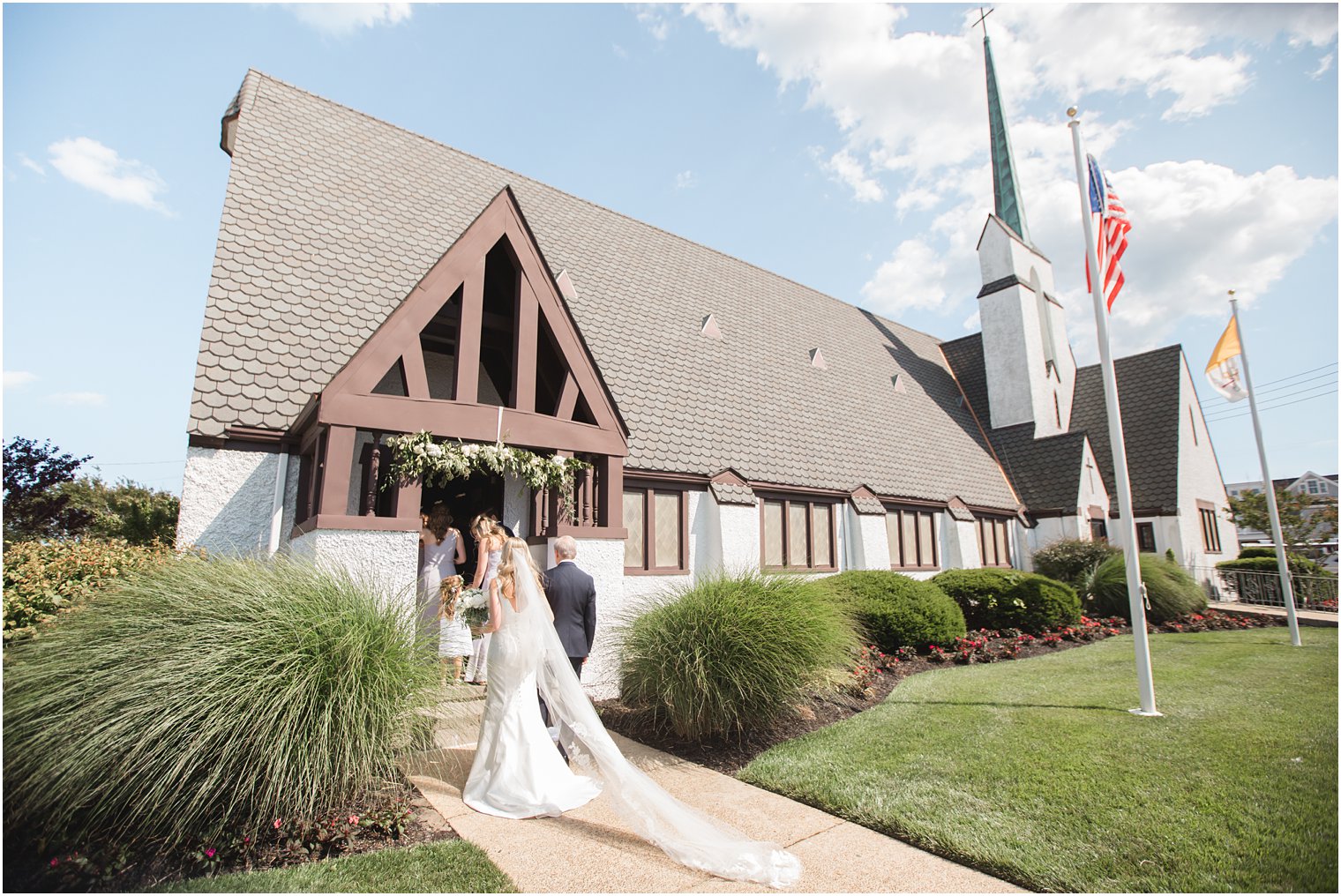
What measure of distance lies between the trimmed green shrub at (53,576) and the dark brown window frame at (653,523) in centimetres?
682

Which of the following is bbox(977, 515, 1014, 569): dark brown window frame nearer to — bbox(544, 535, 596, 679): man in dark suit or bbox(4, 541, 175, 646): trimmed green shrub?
bbox(544, 535, 596, 679): man in dark suit

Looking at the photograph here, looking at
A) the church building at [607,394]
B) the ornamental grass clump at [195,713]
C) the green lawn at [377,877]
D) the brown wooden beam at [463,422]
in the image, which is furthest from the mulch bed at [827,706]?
the brown wooden beam at [463,422]

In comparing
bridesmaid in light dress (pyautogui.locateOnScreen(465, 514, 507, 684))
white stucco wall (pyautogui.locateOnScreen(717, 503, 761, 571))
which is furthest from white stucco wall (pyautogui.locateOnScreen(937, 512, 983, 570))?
bridesmaid in light dress (pyautogui.locateOnScreen(465, 514, 507, 684))

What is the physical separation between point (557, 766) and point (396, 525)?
11.7 ft

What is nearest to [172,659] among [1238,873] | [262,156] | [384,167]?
[1238,873]

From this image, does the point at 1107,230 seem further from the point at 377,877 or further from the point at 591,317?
the point at 377,877

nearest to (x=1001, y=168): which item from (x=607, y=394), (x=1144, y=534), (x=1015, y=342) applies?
(x=1015, y=342)

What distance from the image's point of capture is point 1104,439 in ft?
75.8

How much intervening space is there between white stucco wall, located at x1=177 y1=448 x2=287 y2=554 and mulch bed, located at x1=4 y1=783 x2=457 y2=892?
4451 millimetres

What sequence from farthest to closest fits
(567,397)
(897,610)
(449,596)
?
(897,610), (567,397), (449,596)

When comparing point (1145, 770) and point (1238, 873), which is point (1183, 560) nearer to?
point (1145, 770)

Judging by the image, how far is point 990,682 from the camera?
942 cm

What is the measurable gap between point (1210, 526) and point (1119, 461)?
63.6 ft

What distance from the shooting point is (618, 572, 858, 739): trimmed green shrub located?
7.16m
